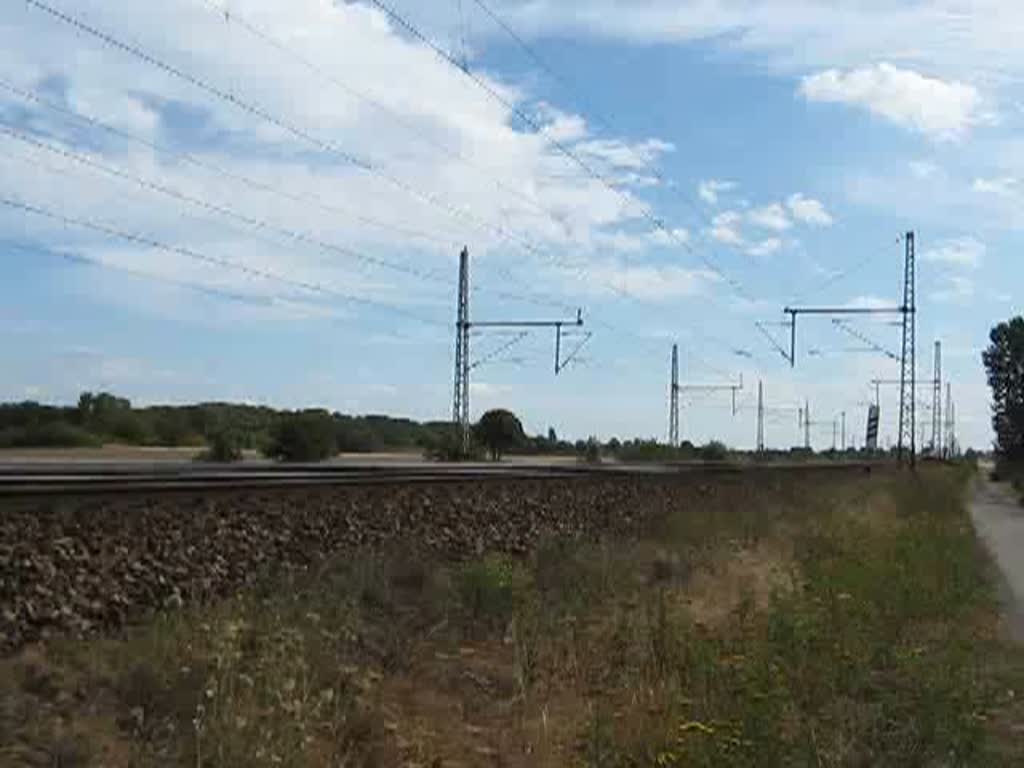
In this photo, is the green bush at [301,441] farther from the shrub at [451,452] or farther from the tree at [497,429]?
the tree at [497,429]

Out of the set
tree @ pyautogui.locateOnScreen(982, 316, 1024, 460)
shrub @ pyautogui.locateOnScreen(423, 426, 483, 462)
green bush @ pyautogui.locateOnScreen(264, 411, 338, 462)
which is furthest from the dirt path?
tree @ pyautogui.locateOnScreen(982, 316, 1024, 460)

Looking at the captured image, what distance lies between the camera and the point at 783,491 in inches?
1681

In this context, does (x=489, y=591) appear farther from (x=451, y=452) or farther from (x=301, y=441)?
(x=451, y=452)

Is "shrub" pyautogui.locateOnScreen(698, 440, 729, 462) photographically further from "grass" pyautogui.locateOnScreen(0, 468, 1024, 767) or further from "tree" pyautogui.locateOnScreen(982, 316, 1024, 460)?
"grass" pyautogui.locateOnScreen(0, 468, 1024, 767)

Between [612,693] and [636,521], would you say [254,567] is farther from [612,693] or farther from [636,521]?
[636,521]

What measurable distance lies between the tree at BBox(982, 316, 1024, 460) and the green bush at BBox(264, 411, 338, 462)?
93789 mm

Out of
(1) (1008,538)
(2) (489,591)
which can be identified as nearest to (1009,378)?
(1) (1008,538)

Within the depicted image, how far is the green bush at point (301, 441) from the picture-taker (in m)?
54.7

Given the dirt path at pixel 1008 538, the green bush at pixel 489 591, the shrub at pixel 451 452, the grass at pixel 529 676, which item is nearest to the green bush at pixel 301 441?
the shrub at pixel 451 452

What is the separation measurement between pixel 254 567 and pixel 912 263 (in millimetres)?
Result: 59756

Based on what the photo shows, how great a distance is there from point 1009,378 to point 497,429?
7010 centimetres

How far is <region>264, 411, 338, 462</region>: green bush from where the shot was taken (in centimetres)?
5466

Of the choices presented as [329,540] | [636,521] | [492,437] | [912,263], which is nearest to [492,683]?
[329,540]

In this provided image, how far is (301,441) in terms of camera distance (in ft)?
181
